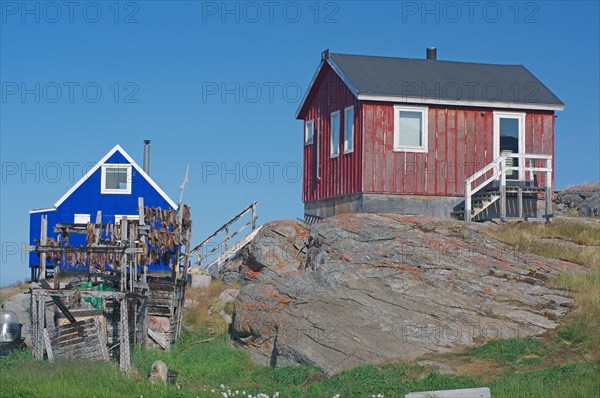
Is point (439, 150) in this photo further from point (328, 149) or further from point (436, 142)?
point (328, 149)

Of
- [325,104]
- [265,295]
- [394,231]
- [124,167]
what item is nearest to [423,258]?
[394,231]

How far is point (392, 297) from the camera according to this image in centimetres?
2106

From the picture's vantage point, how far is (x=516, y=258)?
2342 cm

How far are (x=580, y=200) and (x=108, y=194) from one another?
21359mm

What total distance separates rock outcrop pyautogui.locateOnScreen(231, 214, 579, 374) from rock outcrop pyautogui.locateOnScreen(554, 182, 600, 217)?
47.0 ft

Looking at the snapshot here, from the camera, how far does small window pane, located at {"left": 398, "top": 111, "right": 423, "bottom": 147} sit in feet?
97.6

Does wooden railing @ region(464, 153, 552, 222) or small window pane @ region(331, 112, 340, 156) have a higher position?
small window pane @ region(331, 112, 340, 156)

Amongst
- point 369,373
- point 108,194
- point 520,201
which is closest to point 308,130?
point 520,201

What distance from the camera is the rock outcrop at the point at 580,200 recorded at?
126ft

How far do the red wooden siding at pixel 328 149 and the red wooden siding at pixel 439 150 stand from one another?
0.50 m

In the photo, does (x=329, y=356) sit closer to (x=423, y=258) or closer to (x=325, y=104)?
(x=423, y=258)

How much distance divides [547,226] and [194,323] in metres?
11.1

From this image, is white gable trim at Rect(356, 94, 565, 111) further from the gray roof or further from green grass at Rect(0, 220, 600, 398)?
green grass at Rect(0, 220, 600, 398)

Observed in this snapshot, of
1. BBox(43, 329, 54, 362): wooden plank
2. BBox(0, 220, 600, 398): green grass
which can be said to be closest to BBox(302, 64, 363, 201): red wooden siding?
BBox(0, 220, 600, 398): green grass
